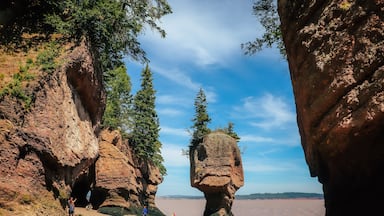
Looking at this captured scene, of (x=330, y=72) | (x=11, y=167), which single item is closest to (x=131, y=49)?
(x=11, y=167)

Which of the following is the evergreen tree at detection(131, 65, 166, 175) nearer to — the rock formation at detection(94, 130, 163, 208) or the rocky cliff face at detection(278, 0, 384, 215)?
the rock formation at detection(94, 130, 163, 208)

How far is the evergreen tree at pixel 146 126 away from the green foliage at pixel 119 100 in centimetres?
131

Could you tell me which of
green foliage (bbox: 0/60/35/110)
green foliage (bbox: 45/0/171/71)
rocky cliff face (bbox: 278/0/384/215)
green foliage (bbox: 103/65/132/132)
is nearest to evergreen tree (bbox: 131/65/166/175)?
green foliage (bbox: 103/65/132/132)

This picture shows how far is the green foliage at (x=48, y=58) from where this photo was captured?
14.8 meters

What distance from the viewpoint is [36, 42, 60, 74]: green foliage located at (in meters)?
14.8

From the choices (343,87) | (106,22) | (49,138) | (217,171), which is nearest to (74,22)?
(106,22)

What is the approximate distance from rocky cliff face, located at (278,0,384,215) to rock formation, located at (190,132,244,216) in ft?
90.7

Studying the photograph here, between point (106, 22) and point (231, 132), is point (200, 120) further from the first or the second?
point (106, 22)

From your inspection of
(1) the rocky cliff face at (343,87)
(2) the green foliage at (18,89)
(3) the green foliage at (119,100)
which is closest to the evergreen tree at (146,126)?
(3) the green foliage at (119,100)

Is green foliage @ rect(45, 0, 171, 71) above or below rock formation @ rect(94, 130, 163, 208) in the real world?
above

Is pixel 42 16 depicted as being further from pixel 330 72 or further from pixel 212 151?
pixel 212 151

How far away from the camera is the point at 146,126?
153 feet

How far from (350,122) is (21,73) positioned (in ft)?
43.4

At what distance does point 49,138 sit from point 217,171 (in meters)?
28.6
